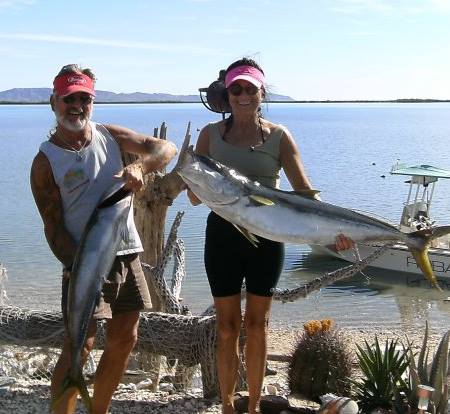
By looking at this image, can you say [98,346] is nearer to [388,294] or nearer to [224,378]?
[224,378]

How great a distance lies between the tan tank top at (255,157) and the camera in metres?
4.73

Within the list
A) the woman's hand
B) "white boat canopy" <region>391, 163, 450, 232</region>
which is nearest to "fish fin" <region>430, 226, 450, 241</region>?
the woman's hand

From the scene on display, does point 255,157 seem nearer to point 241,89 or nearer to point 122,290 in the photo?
point 241,89

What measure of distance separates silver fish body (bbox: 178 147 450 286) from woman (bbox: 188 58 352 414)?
0.31m

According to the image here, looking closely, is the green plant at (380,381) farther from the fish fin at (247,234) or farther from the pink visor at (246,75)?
the pink visor at (246,75)

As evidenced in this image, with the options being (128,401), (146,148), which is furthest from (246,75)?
(128,401)

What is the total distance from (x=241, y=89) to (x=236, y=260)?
3.72ft

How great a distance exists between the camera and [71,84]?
4.23 m

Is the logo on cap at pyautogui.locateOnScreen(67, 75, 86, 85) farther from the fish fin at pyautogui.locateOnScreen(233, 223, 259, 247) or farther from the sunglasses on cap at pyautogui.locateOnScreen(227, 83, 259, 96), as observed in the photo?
the fish fin at pyautogui.locateOnScreen(233, 223, 259, 247)

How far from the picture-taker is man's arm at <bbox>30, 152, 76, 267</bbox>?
4320 mm

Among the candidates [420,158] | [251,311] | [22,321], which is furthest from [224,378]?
[420,158]

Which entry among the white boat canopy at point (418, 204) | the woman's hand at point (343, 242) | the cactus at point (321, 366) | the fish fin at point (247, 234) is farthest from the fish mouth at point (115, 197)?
the white boat canopy at point (418, 204)

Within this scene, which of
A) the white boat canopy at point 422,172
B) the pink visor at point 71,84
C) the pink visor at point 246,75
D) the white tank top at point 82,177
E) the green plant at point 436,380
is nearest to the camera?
the pink visor at point 71,84

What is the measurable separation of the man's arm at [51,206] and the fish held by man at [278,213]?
2.60 ft
